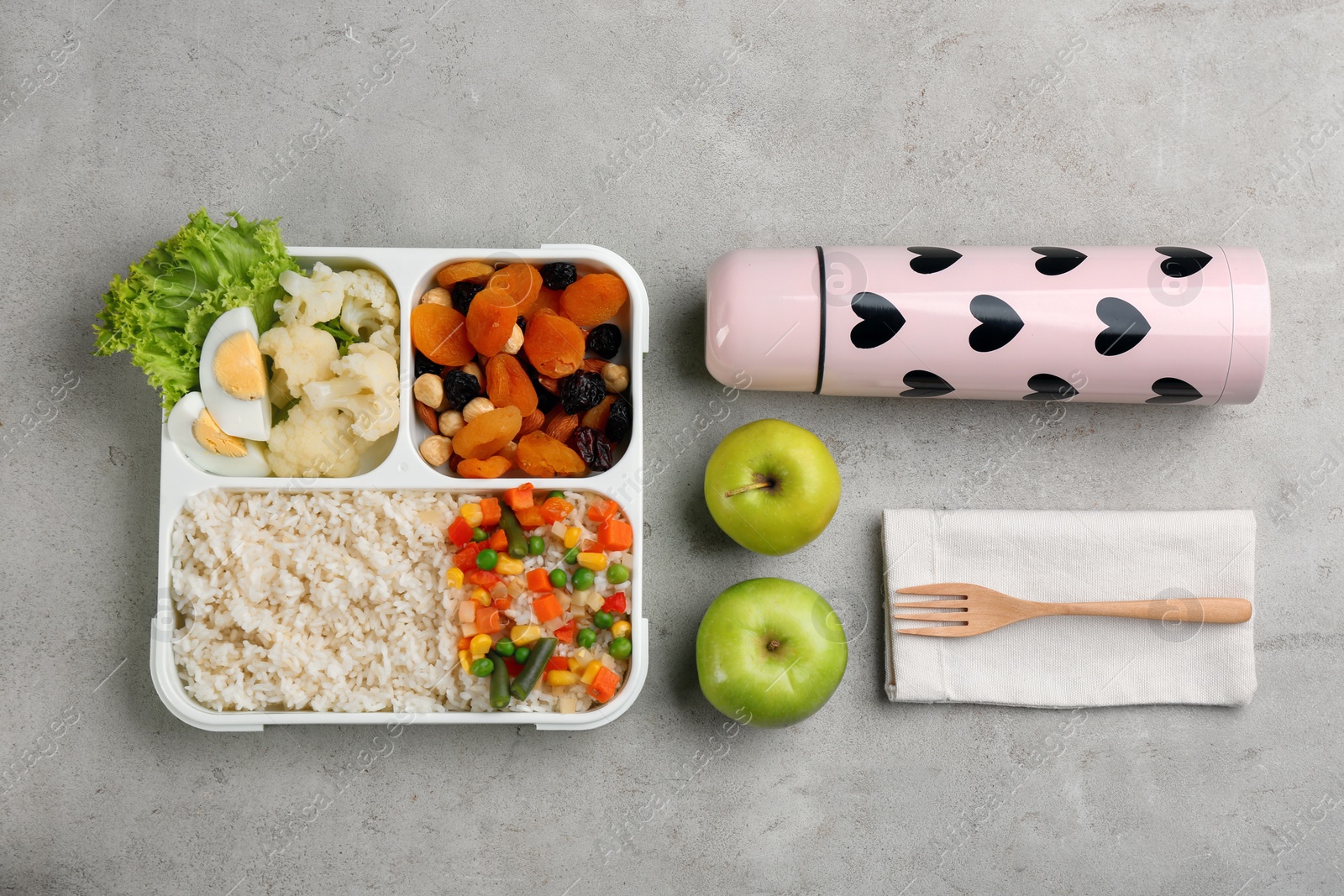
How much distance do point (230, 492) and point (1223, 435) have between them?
98.9 inches

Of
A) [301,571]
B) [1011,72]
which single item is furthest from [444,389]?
[1011,72]

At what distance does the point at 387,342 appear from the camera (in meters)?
1.89

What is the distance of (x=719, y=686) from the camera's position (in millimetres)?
1834

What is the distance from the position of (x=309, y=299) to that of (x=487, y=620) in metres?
0.83

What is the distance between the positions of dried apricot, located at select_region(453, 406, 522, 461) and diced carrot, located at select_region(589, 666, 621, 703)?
0.57 metres

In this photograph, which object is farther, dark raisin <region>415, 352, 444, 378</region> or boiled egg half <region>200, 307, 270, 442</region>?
dark raisin <region>415, 352, 444, 378</region>

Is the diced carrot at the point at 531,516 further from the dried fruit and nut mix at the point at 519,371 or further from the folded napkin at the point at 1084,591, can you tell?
the folded napkin at the point at 1084,591

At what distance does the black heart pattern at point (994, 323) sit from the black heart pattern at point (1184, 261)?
387 millimetres

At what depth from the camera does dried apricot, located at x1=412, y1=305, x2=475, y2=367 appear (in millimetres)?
1879

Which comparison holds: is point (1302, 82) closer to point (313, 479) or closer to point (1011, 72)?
point (1011, 72)

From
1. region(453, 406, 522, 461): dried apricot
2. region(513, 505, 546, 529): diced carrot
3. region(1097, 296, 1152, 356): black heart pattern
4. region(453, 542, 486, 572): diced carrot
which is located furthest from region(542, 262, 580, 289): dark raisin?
region(1097, 296, 1152, 356): black heart pattern

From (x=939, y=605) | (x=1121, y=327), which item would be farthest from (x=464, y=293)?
(x=1121, y=327)

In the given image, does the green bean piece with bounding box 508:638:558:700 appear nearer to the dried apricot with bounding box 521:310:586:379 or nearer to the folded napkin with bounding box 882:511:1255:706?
the dried apricot with bounding box 521:310:586:379

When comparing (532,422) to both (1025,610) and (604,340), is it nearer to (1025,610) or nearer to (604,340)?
(604,340)
